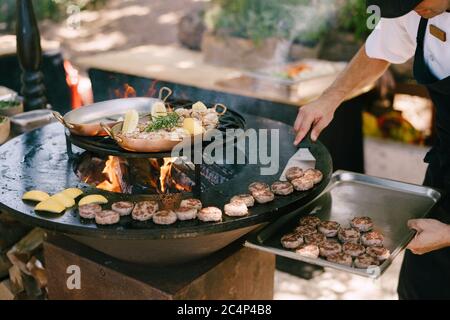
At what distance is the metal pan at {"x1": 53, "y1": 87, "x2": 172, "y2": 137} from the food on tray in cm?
83

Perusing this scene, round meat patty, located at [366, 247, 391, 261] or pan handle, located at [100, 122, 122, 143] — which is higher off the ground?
pan handle, located at [100, 122, 122, 143]

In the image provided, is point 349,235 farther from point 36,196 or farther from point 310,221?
point 36,196

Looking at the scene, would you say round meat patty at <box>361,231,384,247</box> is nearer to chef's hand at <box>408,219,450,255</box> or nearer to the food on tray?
chef's hand at <box>408,219,450,255</box>

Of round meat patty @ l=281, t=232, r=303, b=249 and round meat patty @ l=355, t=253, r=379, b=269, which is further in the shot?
round meat patty @ l=281, t=232, r=303, b=249

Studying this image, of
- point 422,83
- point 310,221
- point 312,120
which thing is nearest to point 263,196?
point 310,221

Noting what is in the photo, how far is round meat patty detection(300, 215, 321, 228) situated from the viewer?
2.77 metres

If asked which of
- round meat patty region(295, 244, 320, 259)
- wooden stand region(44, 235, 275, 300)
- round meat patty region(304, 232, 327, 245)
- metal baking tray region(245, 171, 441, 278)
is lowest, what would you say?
wooden stand region(44, 235, 275, 300)

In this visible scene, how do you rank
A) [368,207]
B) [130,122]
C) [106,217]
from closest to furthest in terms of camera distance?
[106,217]
[130,122]
[368,207]

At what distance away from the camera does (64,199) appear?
98.7 inches

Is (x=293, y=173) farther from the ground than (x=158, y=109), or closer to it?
closer to it

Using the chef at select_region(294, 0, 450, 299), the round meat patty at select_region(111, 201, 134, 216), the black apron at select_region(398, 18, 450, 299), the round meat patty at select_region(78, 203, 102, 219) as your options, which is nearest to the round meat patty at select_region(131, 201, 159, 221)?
the round meat patty at select_region(111, 201, 134, 216)

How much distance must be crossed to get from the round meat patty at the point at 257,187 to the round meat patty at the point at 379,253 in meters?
0.55

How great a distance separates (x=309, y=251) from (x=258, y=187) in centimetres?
41
